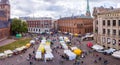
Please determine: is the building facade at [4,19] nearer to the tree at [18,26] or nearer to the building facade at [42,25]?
the tree at [18,26]

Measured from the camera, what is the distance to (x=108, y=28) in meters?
68.8

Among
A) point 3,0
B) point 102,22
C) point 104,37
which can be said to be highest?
point 3,0

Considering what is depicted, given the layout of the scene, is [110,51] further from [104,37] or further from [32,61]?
[32,61]

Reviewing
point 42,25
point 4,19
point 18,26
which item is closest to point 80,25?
point 18,26

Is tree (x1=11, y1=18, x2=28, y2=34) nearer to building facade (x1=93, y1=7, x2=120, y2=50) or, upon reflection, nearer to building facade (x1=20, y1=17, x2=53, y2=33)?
building facade (x1=20, y1=17, x2=53, y2=33)

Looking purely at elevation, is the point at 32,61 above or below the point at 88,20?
below

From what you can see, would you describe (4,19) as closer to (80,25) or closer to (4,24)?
(4,24)

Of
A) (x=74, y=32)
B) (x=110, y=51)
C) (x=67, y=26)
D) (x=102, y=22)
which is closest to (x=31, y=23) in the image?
(x=67, y=26)

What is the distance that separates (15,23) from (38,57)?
66.6 metres

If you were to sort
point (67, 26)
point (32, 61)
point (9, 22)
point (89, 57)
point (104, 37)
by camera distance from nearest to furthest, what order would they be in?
point (32, 61) < point (89, 57) < point (104, 37) < point (9, 22) < point (67, 26)

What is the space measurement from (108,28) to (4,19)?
64432mm

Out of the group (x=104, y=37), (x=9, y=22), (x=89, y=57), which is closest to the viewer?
(x=89, y=57)

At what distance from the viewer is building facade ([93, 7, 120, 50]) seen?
209ft

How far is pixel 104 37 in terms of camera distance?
234 ft
